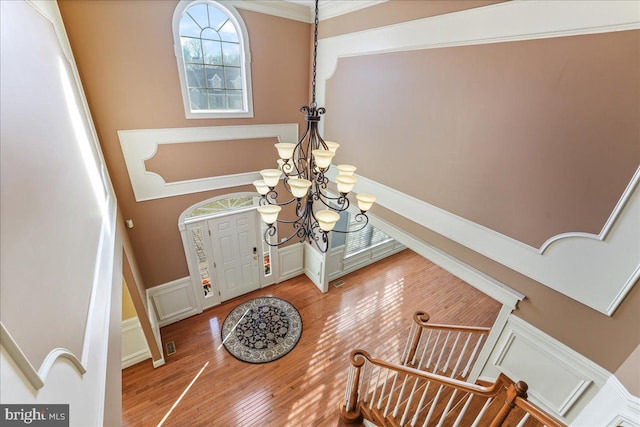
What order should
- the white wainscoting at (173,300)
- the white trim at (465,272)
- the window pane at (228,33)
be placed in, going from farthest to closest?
the white wainscoting at (173,300), the window pane at (228,33), the white trim at (465,272)

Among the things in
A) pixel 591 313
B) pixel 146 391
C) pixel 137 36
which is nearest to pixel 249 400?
pixel 146 391

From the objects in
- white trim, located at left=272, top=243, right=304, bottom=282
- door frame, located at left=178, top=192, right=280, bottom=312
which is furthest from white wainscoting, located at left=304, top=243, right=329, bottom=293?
door frame, located at left=178, top=192, right=280, bottom=312

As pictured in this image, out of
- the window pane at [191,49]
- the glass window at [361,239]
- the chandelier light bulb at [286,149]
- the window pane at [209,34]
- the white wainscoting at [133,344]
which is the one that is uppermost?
the window pane at [209,34]

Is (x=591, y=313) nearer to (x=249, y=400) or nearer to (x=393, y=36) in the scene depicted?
(x=393, y=36)

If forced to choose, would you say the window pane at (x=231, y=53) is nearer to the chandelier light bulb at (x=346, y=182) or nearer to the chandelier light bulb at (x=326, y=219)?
the chandelier light bulb at (x=346, y=182)

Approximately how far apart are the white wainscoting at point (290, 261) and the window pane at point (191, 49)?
3.24 meters

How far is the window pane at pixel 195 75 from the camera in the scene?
3309 mm

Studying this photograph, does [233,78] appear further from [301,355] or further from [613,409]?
[613,409]

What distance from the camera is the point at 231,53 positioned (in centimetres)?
351

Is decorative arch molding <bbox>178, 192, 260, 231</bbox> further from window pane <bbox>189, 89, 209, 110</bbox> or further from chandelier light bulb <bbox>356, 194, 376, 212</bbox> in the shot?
chandelier light bulb <bbox>356, 194, 376, 212</bbox>

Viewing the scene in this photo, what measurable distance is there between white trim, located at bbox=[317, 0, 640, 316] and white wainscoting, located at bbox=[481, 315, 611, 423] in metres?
0.47

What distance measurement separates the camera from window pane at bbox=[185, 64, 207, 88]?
3.31 meters

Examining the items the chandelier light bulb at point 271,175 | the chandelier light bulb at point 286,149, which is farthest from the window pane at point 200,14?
the chandelier light bulb at point 271,175

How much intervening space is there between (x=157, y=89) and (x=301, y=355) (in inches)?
156
